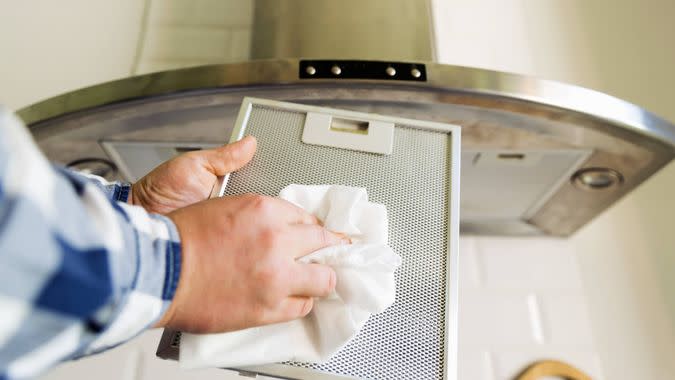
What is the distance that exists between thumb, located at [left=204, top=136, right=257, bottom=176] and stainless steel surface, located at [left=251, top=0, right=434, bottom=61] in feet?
0.82

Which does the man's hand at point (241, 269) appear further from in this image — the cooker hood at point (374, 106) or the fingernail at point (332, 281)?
the cooker hood at point (374, 106)

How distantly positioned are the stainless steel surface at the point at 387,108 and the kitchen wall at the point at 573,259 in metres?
0.25

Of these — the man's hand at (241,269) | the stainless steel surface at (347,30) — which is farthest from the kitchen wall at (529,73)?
the man's hand at (241,269)

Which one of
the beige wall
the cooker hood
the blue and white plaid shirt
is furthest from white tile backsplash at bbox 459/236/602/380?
the beige wall

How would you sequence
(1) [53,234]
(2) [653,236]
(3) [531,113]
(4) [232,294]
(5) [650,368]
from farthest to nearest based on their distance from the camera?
1. (2) [653,236]
2. (5) [650,368]
3. (3) [531,113]
4. (4) [232,294]
5. (1) [53,234]

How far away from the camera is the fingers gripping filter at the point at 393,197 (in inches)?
14.0

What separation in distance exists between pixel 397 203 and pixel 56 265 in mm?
283

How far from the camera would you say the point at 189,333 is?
0.33 m

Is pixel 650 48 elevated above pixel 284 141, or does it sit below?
above

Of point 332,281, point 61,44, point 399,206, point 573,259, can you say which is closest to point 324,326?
point 332,281

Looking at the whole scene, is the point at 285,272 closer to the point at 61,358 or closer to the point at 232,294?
the point at 232,294

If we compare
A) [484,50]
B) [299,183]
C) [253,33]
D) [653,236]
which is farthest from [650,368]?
[253,33]

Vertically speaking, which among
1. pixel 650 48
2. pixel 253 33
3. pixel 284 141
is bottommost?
pixel 284 141

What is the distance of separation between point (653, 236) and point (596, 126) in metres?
0.54
